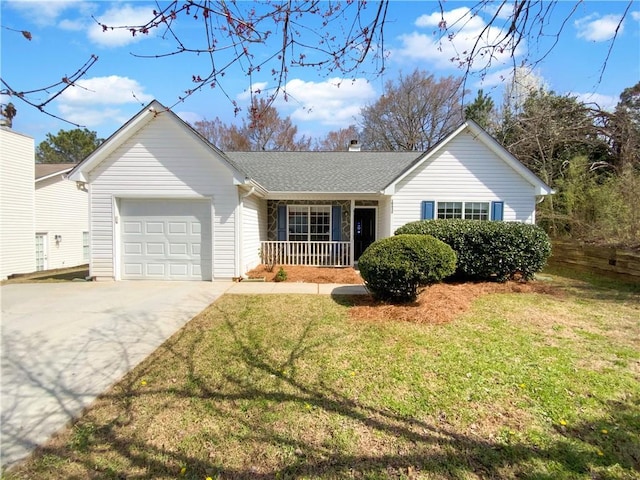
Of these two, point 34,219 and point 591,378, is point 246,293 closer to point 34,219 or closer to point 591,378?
point 591,378

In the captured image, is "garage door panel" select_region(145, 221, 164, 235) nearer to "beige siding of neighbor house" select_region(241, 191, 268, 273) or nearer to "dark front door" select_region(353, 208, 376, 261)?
"beige siding of neighbor house" select_region(241, 191, 268, 273)

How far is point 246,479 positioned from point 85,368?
3.00 metres

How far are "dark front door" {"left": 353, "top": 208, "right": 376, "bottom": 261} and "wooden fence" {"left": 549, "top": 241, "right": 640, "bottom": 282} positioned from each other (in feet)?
23.9

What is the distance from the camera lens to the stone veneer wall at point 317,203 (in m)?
13.7

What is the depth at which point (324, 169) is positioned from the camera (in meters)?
14.7

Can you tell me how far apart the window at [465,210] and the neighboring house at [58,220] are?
16.4 meters

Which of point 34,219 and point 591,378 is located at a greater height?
point 34,219

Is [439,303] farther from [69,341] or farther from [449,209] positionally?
[69,341]

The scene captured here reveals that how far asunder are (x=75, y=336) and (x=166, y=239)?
5036 mm

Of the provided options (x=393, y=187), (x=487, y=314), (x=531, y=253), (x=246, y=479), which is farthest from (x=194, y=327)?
(x=531, y=253)

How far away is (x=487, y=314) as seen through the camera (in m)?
6.52

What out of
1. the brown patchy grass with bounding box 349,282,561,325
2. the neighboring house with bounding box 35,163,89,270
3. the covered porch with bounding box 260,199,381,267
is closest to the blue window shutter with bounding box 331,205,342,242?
the covered porch with bounding box 260,199,381,267

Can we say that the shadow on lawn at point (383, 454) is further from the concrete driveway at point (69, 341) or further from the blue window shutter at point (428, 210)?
the blue window shutter at point (428, 210)

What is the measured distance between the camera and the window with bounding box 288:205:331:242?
1377cm
